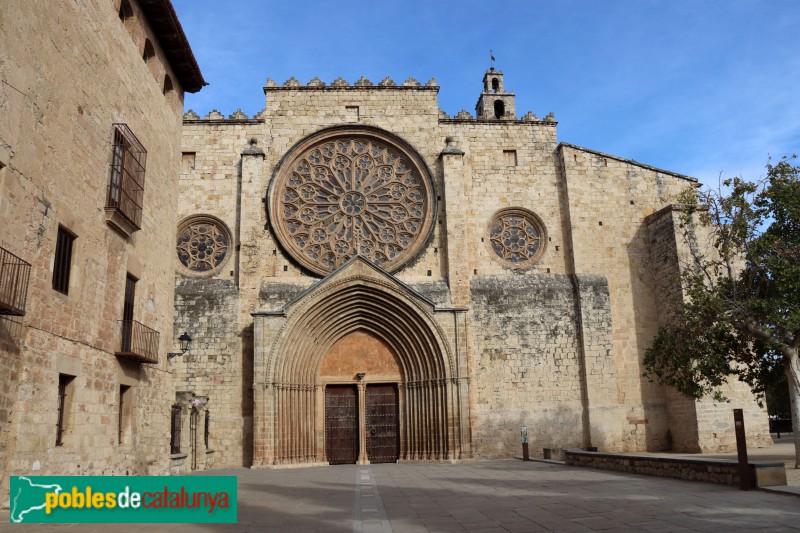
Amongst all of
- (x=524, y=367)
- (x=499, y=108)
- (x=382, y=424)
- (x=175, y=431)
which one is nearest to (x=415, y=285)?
(x=524, y=367)

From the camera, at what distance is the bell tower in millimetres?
23797

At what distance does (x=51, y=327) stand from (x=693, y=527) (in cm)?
811

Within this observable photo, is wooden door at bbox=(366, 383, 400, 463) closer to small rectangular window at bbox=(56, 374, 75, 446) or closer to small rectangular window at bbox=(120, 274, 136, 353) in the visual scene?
small rectangular window at bbox=(120, 274, 136, 353)

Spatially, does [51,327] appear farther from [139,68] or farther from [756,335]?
[756,335]

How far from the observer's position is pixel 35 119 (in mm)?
8539

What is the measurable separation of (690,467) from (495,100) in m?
16.6

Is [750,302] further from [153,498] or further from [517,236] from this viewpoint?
[153,498]

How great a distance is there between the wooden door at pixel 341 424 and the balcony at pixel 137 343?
7.26 m

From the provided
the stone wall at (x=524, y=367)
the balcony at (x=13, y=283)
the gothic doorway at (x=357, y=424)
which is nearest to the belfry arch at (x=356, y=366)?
the gothic doorway at (x=357, y=424)

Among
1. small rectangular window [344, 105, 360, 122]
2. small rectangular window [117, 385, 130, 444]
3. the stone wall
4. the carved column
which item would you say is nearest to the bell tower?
the carved column

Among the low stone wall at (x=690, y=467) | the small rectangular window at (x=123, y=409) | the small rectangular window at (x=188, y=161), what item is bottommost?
the low stone wall at (x=690, y=467)

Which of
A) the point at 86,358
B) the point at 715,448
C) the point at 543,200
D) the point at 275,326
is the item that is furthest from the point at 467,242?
the point at 86,358

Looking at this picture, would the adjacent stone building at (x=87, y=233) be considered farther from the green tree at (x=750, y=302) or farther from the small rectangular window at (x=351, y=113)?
the green tree at (x=750, y=302)

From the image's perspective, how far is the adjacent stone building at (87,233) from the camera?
8.05 meters
